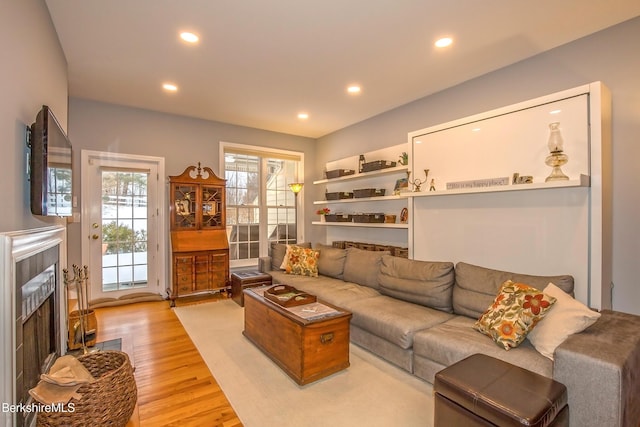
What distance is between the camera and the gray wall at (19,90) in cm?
153

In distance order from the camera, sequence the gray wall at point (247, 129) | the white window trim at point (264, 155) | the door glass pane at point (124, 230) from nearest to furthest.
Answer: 1. the gray wall at point (247, 129)
2. the door glass pane at point (124, 230)
3. the white window trim at point (264, 155)

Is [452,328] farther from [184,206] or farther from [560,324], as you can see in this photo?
[184,206]

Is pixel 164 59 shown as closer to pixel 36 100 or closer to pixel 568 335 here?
pixel 36 100

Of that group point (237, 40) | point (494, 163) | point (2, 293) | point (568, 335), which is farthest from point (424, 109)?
point (2, 293)

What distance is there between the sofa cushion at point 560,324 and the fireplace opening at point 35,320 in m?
2.90

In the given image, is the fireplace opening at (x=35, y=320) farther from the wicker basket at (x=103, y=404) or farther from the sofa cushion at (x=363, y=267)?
the sofa cushion at (x=363, y=267)

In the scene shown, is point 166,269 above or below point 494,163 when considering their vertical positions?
below

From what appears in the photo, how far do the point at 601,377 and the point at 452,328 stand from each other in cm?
96

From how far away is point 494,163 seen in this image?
304cm

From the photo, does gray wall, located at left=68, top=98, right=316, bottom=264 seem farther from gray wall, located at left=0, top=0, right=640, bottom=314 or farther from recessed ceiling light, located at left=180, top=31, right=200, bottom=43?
recessed ceiling light, located at left=180, top=31, right=200, bottom=43

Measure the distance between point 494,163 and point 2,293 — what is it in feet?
11.9

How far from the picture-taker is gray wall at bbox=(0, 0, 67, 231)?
5.00ft

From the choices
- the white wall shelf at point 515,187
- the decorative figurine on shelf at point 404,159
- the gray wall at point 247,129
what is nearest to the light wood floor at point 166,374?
the gray wall at point 247,129

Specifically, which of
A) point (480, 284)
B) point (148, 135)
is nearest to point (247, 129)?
point (148, 135)
